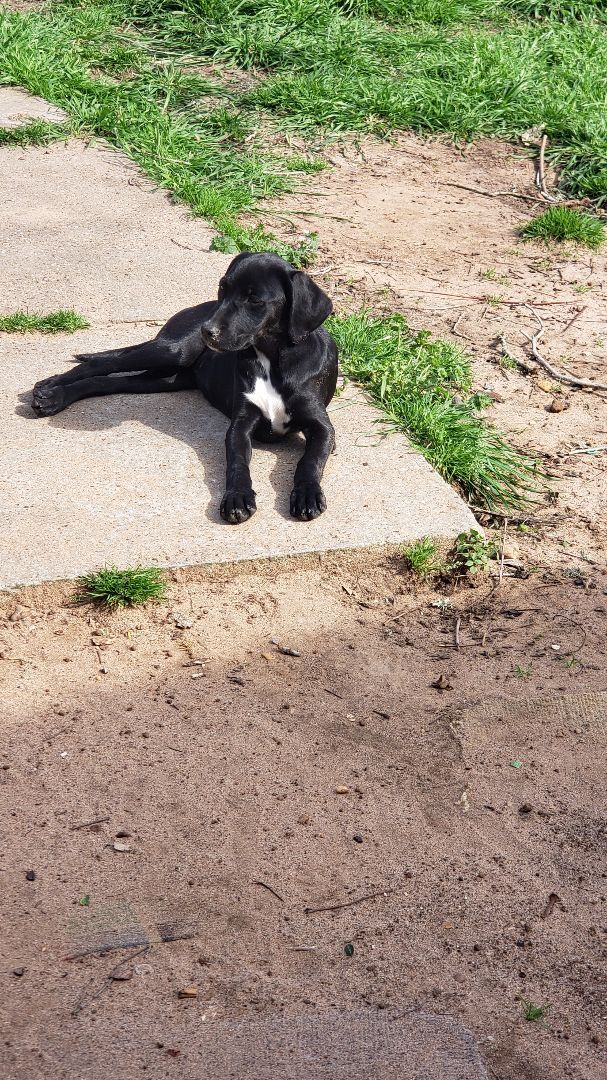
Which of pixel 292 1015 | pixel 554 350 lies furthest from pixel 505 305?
pixel 292 1015

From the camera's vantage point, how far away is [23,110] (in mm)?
8289

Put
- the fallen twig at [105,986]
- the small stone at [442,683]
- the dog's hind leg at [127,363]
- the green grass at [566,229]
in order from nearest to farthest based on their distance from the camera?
1. the fallen twig at [105,986]
2. the small stone at [442,683]
3. the dog's hind leg at [127,363]
4. the green grass at [566,229]

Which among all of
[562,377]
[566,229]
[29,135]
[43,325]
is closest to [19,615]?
[43,325]

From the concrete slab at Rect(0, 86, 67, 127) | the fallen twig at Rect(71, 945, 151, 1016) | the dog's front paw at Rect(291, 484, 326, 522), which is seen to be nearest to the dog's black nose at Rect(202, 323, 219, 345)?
the dog's front paw at Rect(291, 484, 326, 522)

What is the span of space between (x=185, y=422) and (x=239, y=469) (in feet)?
1.98

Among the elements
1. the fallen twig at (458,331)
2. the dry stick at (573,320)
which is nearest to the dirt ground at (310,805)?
the fallen twig at (458,331)

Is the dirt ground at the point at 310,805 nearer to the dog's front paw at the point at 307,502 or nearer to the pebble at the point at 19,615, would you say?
the pebble at the point at 19,615

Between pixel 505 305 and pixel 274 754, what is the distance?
151 inches

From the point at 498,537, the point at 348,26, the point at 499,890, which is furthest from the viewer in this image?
the point at 348,26

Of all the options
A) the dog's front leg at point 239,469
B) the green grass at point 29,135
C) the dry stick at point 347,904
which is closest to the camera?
the dry stick at point 347,904

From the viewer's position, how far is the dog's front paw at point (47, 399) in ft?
15.9

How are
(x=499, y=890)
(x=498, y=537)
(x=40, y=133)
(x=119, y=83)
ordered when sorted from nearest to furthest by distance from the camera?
(x=499, y=890) → (x=498, y=537) → (x=40, y=133) → (x=119, y=83)

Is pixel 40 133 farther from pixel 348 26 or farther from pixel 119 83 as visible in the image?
pixel 348 26

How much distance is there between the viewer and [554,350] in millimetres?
6004
